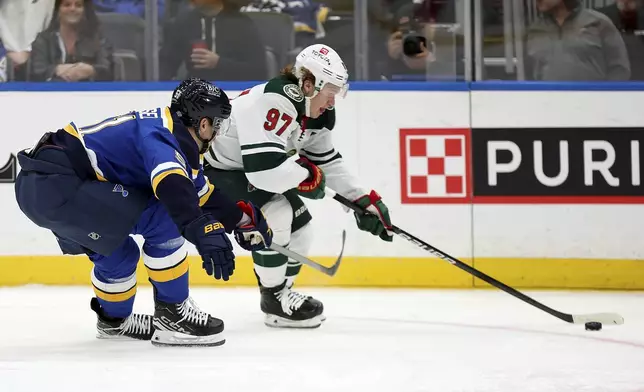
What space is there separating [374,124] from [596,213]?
1083 millimetres

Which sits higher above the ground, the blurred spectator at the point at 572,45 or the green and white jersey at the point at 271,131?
the blurred spectator at the point at 572,45

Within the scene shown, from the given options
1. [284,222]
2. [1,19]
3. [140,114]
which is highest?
[1,19]

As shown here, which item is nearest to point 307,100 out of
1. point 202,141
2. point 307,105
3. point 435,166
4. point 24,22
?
point 307,105

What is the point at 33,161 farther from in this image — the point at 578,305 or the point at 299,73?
the point at 578,305

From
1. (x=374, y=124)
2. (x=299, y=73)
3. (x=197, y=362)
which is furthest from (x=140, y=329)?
(x=374, y=124)

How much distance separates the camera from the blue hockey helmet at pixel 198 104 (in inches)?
126

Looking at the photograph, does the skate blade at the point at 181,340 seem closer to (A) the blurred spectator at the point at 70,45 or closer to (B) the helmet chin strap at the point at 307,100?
(B) the helmet chin strap at the point at 307,100

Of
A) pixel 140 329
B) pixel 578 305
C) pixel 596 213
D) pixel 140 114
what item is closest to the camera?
pixel 140 114

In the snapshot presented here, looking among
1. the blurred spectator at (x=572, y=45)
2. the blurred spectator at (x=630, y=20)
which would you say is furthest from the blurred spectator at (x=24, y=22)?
the blurred spectator at (x=630, y=20)

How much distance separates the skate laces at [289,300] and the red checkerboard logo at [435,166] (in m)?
1.10

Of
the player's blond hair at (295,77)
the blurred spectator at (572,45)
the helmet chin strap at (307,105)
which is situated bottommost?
the helmet chin strap at (307,105)

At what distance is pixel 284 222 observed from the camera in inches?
150

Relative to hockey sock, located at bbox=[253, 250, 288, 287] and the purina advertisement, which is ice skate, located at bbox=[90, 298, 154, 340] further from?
the purina advertisement

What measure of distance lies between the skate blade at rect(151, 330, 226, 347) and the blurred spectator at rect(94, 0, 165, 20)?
6.79 ft
